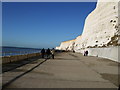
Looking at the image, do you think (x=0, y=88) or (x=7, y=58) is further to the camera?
(x=7, y=58)

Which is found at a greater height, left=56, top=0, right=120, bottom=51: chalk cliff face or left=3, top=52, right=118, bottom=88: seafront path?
left=56, top=0, right=120, bottom=51: chalk cliff face

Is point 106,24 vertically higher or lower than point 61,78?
higher

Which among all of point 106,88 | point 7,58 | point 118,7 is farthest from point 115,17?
point 106,88

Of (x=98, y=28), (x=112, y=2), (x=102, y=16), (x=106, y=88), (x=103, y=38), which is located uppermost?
(x=112, y=2)

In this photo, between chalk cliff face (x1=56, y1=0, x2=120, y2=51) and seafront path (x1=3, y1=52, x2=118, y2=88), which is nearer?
seafront path (x1=3, y1=52, x2=118, y2=88)

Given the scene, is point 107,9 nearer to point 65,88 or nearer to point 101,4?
point 101,4

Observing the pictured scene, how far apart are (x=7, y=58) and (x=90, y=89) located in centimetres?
1077

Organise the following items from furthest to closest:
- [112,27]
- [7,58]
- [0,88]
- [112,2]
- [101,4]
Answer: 1. [101,4]
2. [112,2]
3. [112,27]
4. [7,58]
5. [0,88]

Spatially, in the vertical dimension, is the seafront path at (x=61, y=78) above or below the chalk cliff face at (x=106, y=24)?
below

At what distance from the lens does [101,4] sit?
59781 mm

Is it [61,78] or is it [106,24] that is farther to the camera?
[106,24]

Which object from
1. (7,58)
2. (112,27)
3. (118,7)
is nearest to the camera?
(7,58)

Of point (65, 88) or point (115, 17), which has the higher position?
point (115, 17)

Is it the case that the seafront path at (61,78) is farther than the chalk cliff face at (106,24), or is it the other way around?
the chalk cliff face at (106,24)
